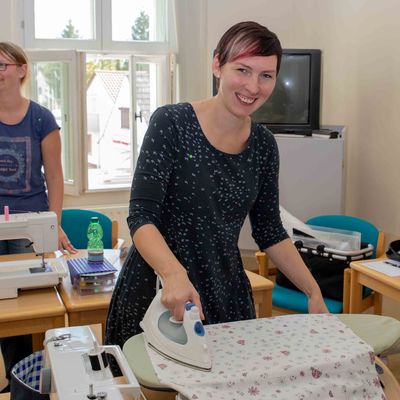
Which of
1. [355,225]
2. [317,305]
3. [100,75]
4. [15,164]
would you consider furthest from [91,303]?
[100,75]

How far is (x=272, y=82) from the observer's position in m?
1.37

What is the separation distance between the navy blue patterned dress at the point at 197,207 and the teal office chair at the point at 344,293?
1579mm

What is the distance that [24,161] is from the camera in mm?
2576

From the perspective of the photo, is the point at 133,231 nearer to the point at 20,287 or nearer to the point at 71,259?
the point at 20,287

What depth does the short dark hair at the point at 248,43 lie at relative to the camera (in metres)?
1.31

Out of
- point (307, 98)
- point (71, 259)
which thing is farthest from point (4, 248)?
point (307, 98)

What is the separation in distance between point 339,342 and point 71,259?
58.7 inches

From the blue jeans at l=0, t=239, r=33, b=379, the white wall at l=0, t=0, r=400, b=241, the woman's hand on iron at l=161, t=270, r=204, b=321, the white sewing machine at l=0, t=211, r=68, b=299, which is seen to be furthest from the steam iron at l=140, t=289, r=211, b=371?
the white wall at l=0, t=0, r=400, b=241

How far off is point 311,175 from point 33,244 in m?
Result: 2.39

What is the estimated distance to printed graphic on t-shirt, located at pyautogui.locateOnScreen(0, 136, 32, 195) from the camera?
254cm

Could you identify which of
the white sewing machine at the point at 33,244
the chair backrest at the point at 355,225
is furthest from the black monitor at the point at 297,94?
the white sewing machine at the point at 33,244

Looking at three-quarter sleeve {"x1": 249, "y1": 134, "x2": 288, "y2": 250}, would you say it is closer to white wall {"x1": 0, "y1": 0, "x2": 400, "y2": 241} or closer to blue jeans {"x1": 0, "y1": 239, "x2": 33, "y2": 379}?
blue jeans {"x1": 0, "y1": 239, "x2": 33, "y2": 379}

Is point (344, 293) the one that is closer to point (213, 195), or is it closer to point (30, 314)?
point (30, 314)

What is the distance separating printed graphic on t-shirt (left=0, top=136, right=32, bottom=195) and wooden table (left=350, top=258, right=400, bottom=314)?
5.20 ft
